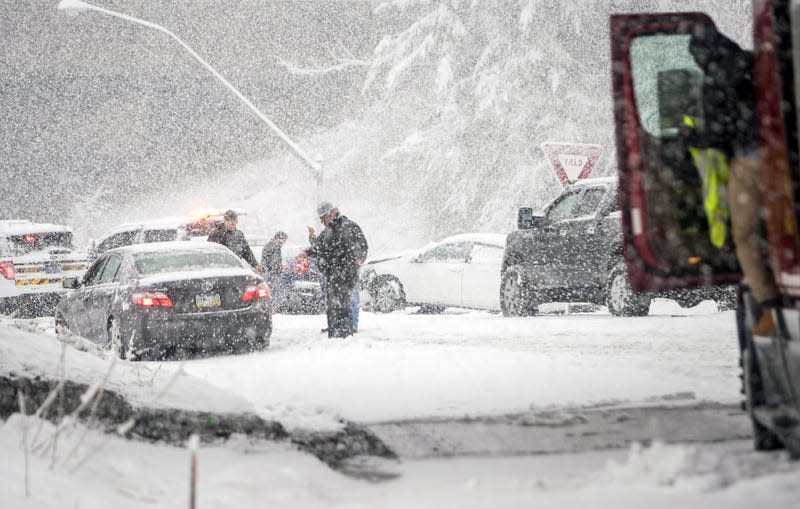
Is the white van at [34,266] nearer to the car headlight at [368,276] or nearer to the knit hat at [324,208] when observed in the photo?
the car headlight at [368,276]

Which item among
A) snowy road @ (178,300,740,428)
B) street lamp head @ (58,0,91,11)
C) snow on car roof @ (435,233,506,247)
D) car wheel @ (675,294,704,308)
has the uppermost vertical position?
street lamp head @ (58,0,91,11)

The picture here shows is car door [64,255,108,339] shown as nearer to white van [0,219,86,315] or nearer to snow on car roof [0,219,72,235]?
white van [0,219,86,315]

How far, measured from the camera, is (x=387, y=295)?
18.1m

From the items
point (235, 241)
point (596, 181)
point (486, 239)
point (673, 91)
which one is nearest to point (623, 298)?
point (596, 181)

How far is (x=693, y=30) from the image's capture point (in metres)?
5.27

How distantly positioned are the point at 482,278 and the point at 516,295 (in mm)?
1474

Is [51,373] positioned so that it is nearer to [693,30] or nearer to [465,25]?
[693,30]

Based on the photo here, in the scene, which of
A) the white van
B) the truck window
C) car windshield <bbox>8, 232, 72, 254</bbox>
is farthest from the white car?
the truck window

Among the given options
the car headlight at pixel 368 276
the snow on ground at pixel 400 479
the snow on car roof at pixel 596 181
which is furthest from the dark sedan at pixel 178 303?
the car headlight at pixel 368 276

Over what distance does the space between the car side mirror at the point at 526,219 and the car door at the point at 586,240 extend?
1.32 feet

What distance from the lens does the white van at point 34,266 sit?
19.0m

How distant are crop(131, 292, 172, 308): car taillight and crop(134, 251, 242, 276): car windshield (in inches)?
20.3

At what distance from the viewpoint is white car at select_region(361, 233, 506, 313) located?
1584 centimetres

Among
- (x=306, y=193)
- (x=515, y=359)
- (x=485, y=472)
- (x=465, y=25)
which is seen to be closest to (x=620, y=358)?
(x=515, y=359)
